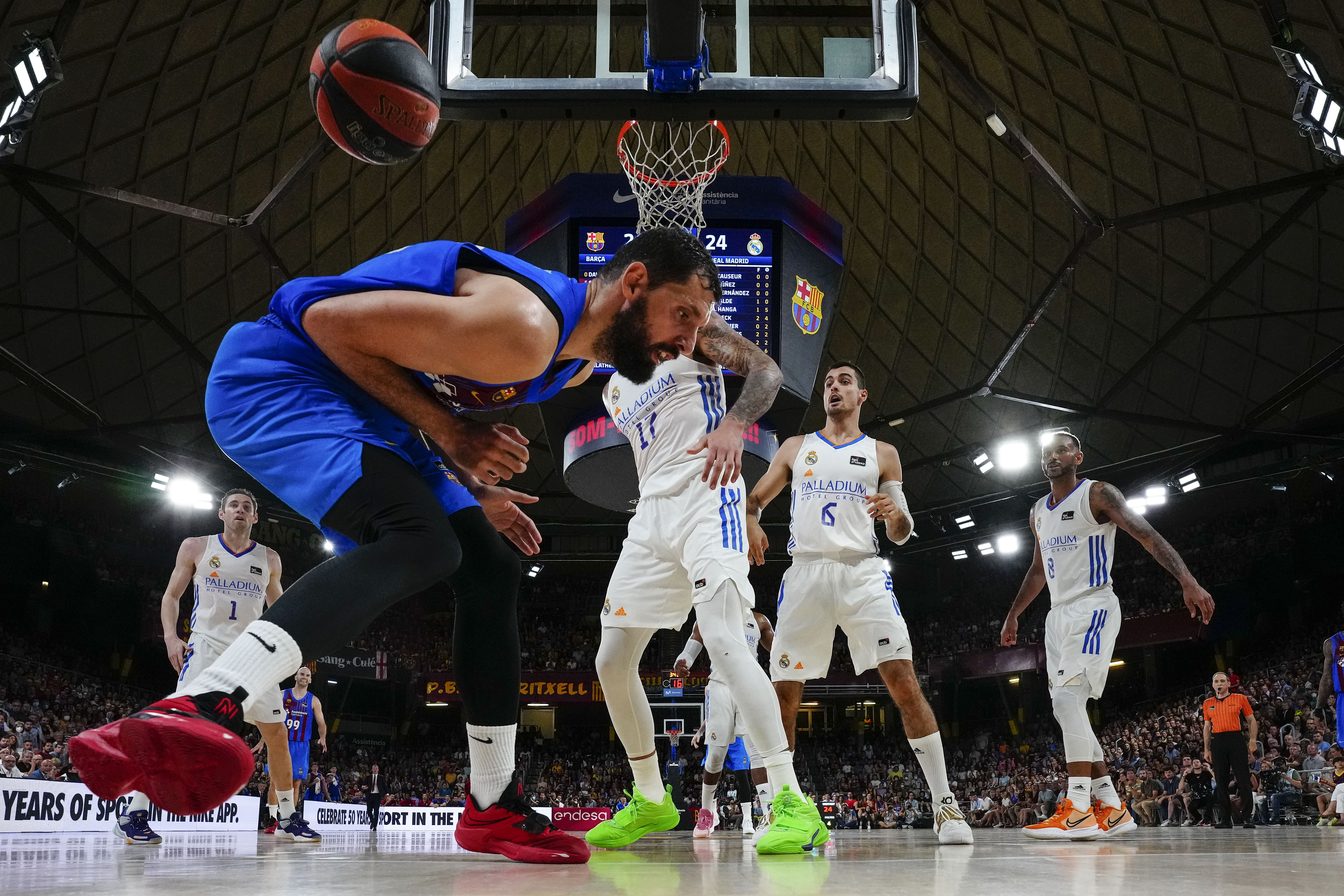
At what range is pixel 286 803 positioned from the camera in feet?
25.3

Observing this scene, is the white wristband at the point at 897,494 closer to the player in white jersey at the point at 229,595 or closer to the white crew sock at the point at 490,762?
the white crew sock at the point at 490,762

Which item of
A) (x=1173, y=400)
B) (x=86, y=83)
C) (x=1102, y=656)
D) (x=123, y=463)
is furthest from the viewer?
(x=123, y=463)

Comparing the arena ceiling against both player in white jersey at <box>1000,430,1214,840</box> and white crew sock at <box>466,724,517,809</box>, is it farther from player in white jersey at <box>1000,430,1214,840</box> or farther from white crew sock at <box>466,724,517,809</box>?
white crew sock at <box>466,724,517,809</box>

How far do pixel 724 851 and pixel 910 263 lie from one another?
57.0 feet

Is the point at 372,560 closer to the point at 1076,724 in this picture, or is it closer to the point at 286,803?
the point at 1076,724

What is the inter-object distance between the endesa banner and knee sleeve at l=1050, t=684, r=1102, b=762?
6020mm

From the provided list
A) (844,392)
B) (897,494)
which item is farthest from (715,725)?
(844,392)

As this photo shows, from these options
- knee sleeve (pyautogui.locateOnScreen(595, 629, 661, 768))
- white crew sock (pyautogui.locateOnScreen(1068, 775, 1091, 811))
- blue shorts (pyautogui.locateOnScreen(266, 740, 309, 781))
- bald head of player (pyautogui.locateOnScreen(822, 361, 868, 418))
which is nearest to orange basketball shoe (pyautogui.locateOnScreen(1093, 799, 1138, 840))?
white crew sock (pyautogui.locateOnScreen(1068, 775, 1091, 811))

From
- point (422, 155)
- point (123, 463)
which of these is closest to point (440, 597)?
point (123, 463)

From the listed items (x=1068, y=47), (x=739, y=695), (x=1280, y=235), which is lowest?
(x=739, y=695)

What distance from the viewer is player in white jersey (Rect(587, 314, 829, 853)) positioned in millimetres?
3879

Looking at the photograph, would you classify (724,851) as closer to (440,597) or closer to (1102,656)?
(1102,656)

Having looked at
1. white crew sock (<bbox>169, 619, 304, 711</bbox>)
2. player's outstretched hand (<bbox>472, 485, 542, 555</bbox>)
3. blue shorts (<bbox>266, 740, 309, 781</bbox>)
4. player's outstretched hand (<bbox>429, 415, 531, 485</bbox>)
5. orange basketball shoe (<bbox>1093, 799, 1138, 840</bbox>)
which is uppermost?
player's outstretched hand (<bbox>429, 415, 531, 485</bbox>)

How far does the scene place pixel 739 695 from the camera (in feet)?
13.2
